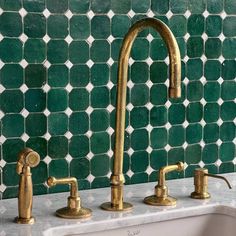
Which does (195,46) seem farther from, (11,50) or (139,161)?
(11,50)

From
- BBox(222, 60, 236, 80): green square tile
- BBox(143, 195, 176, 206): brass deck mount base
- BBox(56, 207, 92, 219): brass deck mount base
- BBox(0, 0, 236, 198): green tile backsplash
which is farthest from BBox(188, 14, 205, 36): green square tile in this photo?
BBox(56, 207, 92, 219): brass deck mount base

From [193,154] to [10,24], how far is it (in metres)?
0.57

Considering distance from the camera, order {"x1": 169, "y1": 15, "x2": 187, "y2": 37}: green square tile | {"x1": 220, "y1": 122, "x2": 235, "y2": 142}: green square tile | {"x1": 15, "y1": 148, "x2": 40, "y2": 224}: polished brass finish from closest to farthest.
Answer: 1. {"x1": 15, "y1": 148, "x2": 40, "y2": 224}: polished brass finish
2. {"x1": 169, "y1": 15, "x2": 187, "y2": 37}: green square tile
3. {"x1": 220, "y1": 122, "x2": 235, "y2": 142}: green square tile

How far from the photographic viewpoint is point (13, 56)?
1.27 m

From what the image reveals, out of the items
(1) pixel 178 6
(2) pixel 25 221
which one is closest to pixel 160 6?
(1) pixel 178 6

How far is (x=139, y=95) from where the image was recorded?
1.41 m

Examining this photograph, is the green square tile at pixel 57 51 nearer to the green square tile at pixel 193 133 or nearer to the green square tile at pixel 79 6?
the green square tile at pixel 79 6

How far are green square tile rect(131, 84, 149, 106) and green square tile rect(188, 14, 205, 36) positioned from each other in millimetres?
189

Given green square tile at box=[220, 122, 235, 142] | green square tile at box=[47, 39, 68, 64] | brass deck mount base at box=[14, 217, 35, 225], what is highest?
green square tile at box=[47, 39, 68, 64]

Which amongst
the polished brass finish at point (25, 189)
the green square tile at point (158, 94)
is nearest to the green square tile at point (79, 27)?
the green square tile at point (158, 94)

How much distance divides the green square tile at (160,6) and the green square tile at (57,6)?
8.9 inches

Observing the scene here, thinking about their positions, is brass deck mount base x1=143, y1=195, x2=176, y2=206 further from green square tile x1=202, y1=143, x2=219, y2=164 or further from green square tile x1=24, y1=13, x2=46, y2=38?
green square tile x1=24, y1=13, x2=46, y2=38

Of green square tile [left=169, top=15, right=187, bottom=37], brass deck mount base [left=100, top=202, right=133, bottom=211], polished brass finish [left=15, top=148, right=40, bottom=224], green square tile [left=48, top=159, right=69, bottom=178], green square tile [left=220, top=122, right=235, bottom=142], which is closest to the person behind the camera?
polished brass finish [left=15, top=148, right=40, bottom=224]

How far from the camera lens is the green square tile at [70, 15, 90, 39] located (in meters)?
1.32
